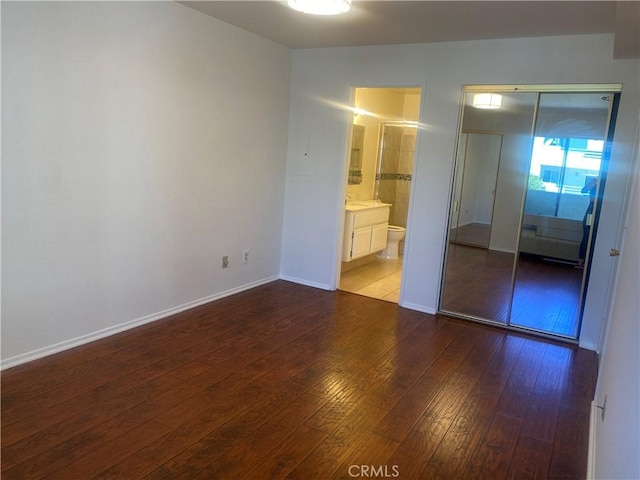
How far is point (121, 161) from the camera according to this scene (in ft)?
11.1

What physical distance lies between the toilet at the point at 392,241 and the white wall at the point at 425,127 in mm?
1887

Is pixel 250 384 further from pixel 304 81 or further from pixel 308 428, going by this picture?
pixel 304 81

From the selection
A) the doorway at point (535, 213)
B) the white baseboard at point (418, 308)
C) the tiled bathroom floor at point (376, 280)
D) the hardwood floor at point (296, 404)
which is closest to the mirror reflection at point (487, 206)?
the doorway at point (535, 213)

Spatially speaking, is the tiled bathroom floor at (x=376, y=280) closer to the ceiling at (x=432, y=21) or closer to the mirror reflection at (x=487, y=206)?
the mirror reflection at (x=487, y=206)

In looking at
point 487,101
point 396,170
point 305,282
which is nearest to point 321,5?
point 487,101

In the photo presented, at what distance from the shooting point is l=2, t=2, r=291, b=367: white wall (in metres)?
2.83

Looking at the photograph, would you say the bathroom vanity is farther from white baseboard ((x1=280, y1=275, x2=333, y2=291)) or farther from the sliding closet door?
the sliding closet door

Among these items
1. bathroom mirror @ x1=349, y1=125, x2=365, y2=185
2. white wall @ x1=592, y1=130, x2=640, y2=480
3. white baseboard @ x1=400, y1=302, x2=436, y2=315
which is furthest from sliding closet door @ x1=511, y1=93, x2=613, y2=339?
bathroom mirror @ x1=349, y1=125, x2=365, y2=185

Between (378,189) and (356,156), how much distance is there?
3.08 ft

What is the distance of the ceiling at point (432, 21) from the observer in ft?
10.2

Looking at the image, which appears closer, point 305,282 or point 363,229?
point 305,282

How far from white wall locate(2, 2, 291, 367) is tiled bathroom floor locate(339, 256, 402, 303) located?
134 cm

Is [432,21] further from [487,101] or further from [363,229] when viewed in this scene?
[363,229]

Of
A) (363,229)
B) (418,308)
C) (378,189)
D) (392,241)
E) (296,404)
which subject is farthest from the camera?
(378,189)
